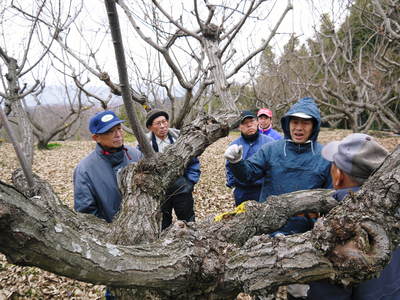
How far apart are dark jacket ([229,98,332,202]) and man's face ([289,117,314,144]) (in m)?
0.04

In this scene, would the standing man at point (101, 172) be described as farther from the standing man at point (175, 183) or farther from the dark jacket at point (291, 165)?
the dark jacket at point (291, 165)

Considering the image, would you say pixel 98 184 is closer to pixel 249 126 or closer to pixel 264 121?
pixel 249 126

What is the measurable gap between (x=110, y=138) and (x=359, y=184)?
76.0 inches

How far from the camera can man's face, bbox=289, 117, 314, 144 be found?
2361 millimetres

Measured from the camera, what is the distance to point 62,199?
6.19 meters

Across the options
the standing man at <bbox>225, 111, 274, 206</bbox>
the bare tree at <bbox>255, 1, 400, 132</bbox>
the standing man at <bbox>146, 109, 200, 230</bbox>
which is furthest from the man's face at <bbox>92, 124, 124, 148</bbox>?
the bare tree at <bbox>255, 1, 400, 132</bbox>

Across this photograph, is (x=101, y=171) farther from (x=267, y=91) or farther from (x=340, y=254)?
(x=267, y=91)

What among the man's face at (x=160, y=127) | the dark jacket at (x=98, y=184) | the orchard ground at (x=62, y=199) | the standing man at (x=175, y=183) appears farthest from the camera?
the man's face at (x=160, y=127)

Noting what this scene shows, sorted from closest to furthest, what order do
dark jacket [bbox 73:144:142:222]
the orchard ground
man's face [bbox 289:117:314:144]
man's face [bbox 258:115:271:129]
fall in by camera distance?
dark jacket [bbox 73:144:142:222]
man's face [bbox 289:117:314:144]
the orchard ground
man's face [bbox 258:115:271:129]

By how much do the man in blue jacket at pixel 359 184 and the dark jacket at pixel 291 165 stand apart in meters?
0.70

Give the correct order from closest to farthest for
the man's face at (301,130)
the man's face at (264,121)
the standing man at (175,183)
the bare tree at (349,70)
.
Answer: the man's face at (301,130) < the standing man at (175,183) < the man's face at (264,121) < the bare tree at (349,70)

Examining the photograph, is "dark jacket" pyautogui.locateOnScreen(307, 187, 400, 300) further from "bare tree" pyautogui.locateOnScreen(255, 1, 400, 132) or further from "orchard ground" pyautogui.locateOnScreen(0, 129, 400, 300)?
"bare tree" pyautogui.locateOnScreen(255, 1, 400, 132)

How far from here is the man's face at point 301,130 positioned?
2.36 meters

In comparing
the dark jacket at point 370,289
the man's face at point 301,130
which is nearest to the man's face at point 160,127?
the man's face at point 301,130
